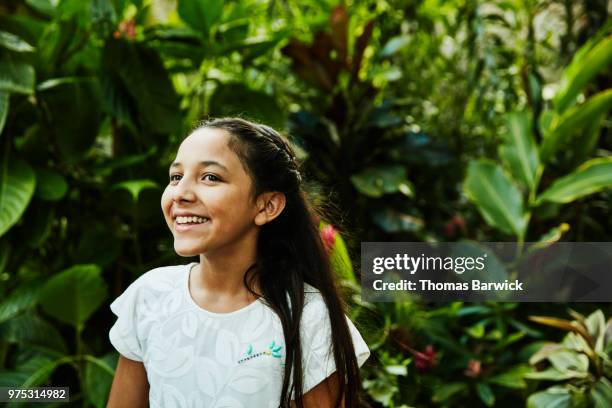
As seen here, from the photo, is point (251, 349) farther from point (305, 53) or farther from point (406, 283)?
point (305, 53)

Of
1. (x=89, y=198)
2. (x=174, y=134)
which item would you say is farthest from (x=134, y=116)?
(x=89, y=198)

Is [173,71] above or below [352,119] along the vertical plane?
above

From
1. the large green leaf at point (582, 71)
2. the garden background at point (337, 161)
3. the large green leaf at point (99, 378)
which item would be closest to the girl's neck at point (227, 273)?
the garden background at point (337, 161)

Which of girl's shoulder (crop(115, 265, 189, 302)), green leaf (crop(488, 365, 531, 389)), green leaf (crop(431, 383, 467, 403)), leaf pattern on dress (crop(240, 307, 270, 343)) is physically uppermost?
girl's shoulder (crop(115, 265, 189, 302))

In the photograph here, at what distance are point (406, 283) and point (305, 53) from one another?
113 centimetres

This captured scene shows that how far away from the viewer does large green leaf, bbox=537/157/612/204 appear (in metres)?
2.17

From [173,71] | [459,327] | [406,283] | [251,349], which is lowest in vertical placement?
[459,327]

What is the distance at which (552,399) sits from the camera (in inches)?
69.9

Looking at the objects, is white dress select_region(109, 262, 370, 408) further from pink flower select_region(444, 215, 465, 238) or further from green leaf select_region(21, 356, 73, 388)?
pink flower select_region(444, 215, 465, 238)

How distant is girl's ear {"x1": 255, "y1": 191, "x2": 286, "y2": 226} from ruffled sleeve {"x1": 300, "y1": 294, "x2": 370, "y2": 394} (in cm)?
15

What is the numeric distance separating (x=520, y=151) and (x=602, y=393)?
97 cm

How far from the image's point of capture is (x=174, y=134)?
6.84ft

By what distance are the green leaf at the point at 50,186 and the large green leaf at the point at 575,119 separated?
5.28ft

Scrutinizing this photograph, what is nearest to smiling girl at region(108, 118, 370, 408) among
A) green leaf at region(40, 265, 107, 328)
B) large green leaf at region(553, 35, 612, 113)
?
green leaf at region(40, 265, 107, 328)
